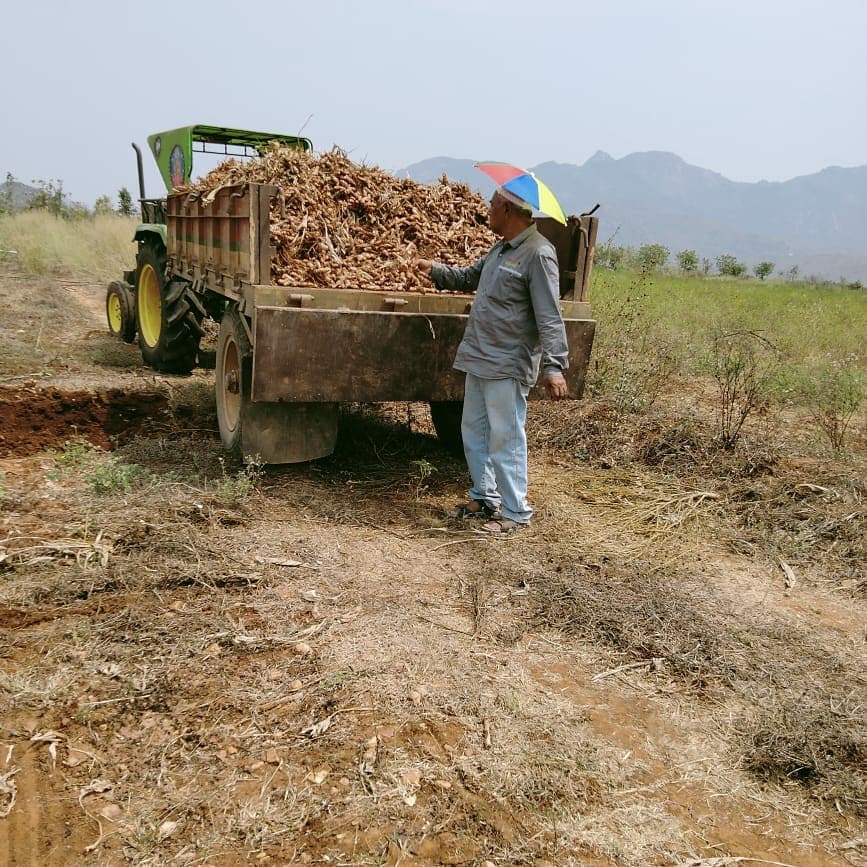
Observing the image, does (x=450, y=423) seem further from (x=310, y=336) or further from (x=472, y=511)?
(x=310, y=336)

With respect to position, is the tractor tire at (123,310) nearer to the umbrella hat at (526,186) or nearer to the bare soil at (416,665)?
the bare soil at (416,665)

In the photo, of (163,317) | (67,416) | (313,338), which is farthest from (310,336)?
(163,317)

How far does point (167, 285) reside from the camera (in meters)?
6.61

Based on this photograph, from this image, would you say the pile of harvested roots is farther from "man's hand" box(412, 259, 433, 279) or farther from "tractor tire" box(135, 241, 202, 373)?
"tractor tire" box(135, 241, 202, 373)

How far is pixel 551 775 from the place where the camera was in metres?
2.19

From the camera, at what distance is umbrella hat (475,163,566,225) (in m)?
3.50

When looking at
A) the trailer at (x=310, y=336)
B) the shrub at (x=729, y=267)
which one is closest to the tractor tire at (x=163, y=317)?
the trailer at (x=310, y=336)

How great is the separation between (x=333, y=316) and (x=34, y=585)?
1.83 metres

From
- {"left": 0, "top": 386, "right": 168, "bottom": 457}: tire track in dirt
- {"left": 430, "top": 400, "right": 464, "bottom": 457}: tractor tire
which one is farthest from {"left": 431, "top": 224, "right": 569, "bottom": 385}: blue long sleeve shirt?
{"left": 0, "top": 386, "right": 168, "bottom": 457}: tire track in dirt

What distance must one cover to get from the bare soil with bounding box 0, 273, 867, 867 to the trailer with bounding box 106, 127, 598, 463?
38 centimetres

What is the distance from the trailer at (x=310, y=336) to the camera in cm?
380

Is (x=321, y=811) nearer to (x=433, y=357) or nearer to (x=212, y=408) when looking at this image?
(x=433, y=357)

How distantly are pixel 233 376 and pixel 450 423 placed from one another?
1.55 meters

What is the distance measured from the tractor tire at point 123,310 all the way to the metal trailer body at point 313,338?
142 inches
